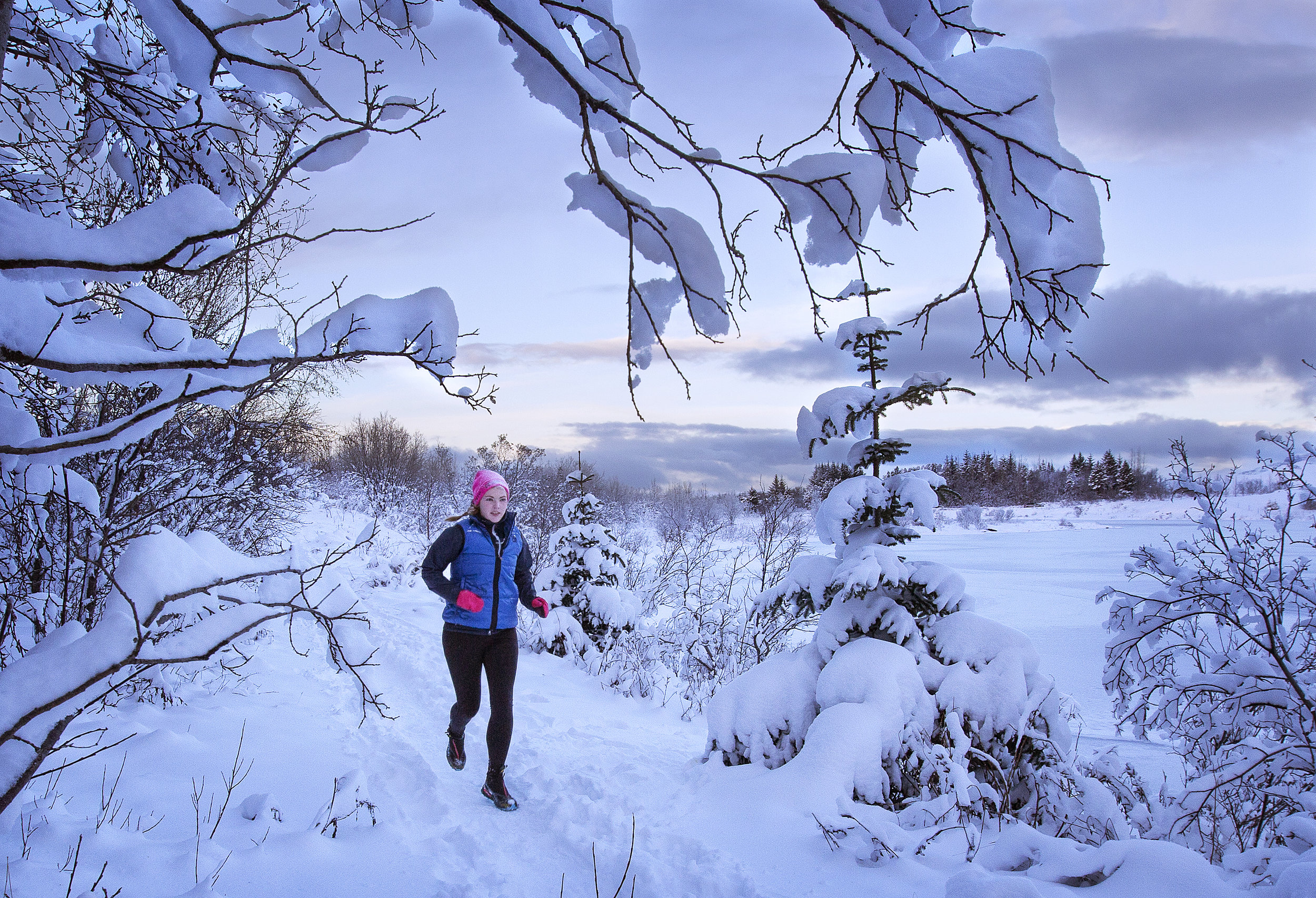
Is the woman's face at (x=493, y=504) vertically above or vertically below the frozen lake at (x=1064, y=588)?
above

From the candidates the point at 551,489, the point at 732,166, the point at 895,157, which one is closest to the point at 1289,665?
the point at 895,157

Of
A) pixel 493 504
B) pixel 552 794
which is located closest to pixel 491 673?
pixel 552 794

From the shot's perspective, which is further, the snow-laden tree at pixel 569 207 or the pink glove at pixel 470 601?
the pink glove at pixel 470 601

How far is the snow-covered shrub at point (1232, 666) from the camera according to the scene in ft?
12.5

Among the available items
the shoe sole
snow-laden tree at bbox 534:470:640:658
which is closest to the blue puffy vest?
the shoe sole

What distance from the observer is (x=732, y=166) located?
1697 mm

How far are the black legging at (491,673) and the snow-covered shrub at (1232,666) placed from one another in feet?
11.9

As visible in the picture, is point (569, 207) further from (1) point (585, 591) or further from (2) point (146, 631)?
(1) point (585, 591)

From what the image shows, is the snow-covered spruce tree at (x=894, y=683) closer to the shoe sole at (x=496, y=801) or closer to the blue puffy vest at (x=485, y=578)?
the shoe sole at (x=496, y=801)

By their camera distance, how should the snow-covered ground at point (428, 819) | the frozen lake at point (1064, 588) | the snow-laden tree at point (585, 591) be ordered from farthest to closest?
the snow-laden tree at point (585, 591), the frozen lake at point (1064, 588), the snow-covered ground at point (428, 819)

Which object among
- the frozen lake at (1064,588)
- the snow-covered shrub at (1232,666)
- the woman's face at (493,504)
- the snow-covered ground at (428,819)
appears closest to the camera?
the snow-covered ground at (428,819)

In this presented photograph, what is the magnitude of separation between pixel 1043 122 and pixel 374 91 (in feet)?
5.91

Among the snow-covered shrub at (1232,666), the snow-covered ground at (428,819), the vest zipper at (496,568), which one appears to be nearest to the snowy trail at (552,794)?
the snow-covered ground at (428,819)

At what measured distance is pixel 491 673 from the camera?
343cm
